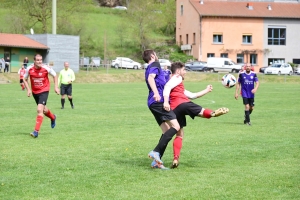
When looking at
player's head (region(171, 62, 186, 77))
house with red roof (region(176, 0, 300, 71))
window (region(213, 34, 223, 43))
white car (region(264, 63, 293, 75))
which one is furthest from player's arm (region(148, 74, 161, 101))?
window (region(213, 34, 223, 43))

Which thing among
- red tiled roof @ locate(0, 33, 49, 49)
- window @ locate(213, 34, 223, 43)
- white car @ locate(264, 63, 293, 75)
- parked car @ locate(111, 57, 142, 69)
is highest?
window @ locate(213, 34, 223, 43)

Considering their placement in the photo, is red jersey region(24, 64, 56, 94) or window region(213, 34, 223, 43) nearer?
red jersey region(24, 64, 56, 94)

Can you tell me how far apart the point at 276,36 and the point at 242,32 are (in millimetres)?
5143

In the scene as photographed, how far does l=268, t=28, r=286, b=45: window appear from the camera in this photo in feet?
253

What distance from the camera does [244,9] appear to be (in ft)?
254

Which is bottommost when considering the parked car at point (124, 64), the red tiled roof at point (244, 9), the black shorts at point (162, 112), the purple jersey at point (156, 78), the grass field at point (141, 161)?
the grass field at point (141, 161)

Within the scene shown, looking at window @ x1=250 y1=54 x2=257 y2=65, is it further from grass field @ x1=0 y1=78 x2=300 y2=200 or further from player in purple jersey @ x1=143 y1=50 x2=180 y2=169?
player in purple jersey @ x1=143 y1=50 x2=180 y2=169

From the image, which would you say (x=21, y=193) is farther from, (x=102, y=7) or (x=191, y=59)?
(x=102, y=7)

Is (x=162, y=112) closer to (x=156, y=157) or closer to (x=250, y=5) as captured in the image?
(x=156, y=157)

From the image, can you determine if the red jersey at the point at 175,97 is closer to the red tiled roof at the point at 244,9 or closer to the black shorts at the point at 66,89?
the black shorts at the point at 66,89

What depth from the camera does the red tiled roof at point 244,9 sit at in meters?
75.6

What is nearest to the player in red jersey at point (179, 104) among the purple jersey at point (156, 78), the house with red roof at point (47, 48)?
the purple jersey at point (156, 78)

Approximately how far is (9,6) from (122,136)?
57.3 m

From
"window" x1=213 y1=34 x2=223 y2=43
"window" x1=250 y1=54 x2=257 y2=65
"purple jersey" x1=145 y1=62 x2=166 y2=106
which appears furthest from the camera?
"window" x1=250 y1=54 x2=257 y2=65
